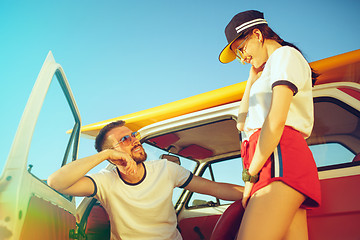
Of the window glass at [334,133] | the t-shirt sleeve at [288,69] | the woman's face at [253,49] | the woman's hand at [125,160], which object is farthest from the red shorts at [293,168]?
the woman's hand at [125,160]

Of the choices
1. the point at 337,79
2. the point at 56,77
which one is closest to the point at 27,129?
the point at 56,77

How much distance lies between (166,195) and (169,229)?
28 centimetres

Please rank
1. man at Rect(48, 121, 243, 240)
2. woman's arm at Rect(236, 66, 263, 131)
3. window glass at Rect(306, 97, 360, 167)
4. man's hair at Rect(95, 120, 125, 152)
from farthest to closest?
1. man's hair at Rect(95, 120, 125, 152)
2. man at Rect(48, 121, 243, 240)
3. window glass at Rect(306, 97, 360, 167)
4. woman's arm at Rect(236, 66, 263, 131)

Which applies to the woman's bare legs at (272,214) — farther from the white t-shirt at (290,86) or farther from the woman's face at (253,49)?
the woman's face at (253,49)

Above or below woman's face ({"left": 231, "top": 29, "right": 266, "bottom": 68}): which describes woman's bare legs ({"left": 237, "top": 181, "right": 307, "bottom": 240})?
below

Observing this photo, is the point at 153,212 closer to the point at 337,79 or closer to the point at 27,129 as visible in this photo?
the point at 27,129

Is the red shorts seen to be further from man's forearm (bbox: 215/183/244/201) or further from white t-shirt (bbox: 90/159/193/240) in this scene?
white t-shirt (bbox: 90/159/193/240)

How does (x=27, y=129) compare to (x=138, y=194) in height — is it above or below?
above

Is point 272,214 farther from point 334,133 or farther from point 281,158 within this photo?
point 334,133

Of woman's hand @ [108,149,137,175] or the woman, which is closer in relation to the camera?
the woman

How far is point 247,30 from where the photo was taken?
5.26ft

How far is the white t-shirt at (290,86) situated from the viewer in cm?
123

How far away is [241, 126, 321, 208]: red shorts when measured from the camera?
1.21 meters

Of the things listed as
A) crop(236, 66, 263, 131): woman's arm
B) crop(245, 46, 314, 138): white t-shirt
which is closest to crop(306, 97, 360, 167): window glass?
crop(236, 66, 263, 131): woman's arm
